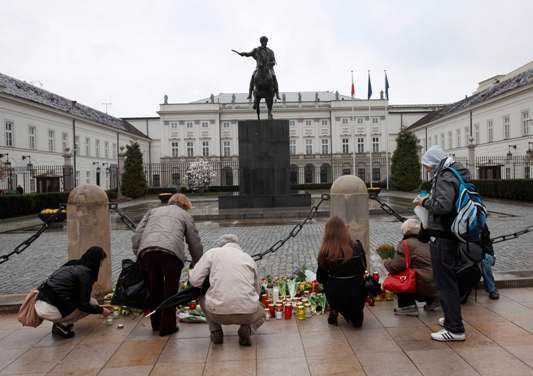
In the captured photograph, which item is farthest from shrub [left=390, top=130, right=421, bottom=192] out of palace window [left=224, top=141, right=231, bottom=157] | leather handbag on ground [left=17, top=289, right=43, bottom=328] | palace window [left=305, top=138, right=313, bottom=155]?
leather handbag on ground [left=17, top=289, right=43, bottom=328]

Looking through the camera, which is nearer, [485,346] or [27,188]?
[485,346]

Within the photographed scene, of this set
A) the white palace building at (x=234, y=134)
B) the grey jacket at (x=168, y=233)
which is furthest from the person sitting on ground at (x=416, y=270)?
the white palace building at (x=234, y=134)

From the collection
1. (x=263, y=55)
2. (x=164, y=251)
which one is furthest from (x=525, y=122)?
(x=164, y=251)

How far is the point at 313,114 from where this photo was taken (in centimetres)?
7462

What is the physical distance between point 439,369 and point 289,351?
4.20ft

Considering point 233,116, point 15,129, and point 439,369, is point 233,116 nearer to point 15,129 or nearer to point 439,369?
point 15,129

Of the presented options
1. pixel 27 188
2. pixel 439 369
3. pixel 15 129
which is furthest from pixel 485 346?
pixel 15 129

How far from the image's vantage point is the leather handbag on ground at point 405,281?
17.0 feet

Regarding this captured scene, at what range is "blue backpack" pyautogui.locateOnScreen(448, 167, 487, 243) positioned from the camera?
4191 millimetres

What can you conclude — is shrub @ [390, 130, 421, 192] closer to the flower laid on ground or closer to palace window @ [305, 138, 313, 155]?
the flower laid on ground

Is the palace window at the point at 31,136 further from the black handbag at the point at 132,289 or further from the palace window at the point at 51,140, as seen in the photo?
the black handbag at the point at 132,289

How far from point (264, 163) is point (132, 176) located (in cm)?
2491

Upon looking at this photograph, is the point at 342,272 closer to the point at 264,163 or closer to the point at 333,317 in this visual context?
the point at 333,317

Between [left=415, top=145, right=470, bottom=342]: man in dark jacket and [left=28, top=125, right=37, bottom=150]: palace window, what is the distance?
138 ft
